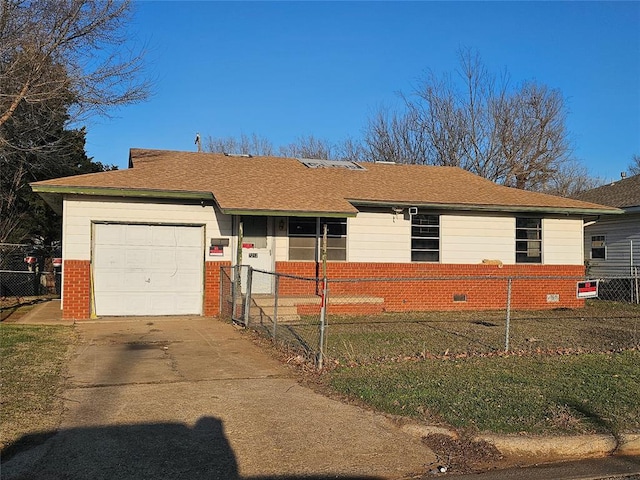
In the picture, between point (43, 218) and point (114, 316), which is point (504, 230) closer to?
point (114, 316)

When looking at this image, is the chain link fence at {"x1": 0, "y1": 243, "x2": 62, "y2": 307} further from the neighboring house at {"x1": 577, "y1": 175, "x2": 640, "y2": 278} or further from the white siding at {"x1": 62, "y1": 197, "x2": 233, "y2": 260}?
the neighboring house at {"x1": 577, "y1": 175, "x2": 640, "y2": 278}

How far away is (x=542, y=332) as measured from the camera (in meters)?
12.6

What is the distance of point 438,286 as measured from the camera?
16578 millimetres

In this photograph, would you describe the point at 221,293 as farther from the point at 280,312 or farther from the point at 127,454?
the point at 127,454

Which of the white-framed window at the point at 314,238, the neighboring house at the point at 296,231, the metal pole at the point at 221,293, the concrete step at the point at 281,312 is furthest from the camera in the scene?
the white-framed window at the point at 314,238

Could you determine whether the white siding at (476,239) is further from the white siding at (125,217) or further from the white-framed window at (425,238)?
the white siding at (125,217)

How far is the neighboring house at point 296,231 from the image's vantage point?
1375 centimetres

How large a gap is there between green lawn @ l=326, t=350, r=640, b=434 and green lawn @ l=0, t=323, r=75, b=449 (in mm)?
3397

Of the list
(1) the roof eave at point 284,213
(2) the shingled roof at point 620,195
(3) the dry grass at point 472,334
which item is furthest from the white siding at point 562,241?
(1) the roof eave at point 284,213

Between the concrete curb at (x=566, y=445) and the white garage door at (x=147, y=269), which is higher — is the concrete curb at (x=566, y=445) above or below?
below

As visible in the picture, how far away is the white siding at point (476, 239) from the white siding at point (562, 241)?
3.79ft

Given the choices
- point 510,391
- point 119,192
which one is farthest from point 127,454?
point 119,192

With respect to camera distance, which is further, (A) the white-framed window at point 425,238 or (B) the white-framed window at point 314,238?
(A) the white-framed window at point 425,238

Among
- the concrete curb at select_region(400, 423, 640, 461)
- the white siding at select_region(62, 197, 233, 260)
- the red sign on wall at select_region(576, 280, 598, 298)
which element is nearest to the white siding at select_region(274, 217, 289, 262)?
the white siding at select_region(62, 197, 233, 260)
